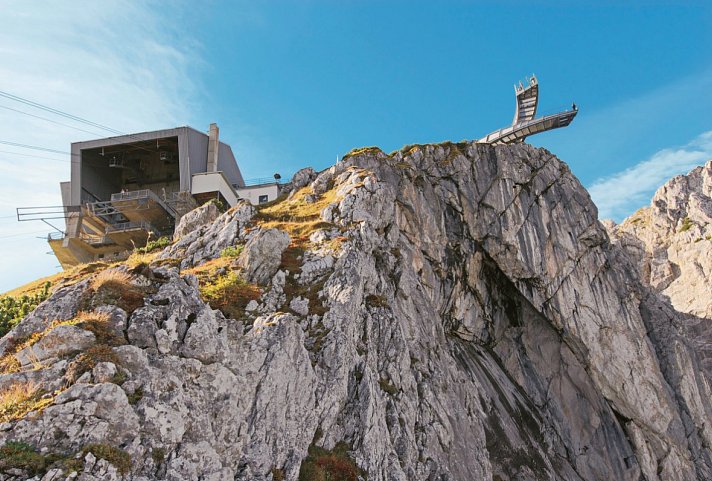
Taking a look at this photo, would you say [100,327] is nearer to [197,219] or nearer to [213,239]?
[213,239]

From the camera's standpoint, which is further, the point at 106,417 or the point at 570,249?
the point at 570,249

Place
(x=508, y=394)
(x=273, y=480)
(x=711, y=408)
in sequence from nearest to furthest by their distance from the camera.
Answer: (x=273, y=480) < (x=508, y=394) < (x=711, y=408)

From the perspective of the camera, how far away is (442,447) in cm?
2714

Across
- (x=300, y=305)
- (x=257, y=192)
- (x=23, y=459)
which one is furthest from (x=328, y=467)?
(x=257, y=192)

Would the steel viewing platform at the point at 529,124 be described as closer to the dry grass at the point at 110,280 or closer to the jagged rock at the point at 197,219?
the jagged rock at the point at 197,219

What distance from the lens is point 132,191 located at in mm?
59250

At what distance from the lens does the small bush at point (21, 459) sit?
12703 millimetres

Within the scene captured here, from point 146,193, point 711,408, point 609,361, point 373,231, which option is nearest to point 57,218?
point 146,193

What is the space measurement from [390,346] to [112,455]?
1694 cm

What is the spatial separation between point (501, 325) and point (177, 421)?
149 ft

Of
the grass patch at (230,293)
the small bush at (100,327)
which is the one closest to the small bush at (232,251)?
the grass patch at (230,293)

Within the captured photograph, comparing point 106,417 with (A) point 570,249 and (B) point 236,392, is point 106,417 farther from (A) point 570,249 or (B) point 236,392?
(A) point 570,249

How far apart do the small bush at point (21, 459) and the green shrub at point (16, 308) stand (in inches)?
695

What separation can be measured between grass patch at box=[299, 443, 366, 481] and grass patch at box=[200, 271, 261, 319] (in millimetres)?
7218
